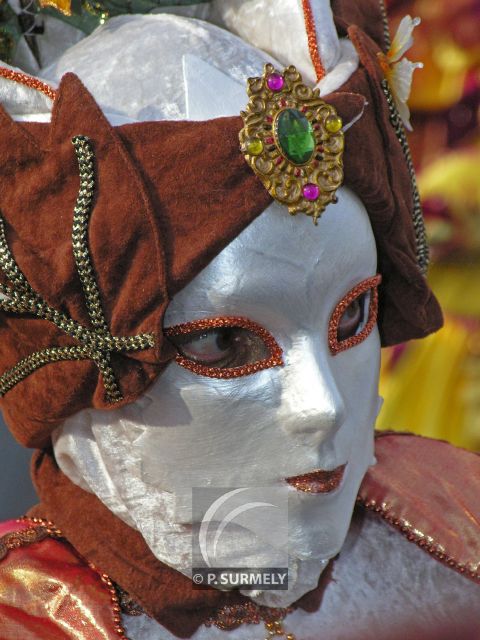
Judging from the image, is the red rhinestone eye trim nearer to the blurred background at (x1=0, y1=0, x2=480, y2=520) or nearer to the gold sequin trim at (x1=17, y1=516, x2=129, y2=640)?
the gold sequin trim at (x1=17, y1=516, x2=129, y2=640)

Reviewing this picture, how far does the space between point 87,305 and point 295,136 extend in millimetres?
317

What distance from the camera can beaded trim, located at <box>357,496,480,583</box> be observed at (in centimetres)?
166

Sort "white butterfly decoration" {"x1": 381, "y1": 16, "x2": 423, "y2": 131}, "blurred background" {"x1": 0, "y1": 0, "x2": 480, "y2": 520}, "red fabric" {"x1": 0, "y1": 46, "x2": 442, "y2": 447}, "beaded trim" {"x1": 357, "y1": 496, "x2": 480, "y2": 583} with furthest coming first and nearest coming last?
"blurred background" {"x1": 0, "y1": 0, "x2": 480, "y2": 520} < "beaded trim" {"x1": 357, "y1": 496, "x2": 480, "y2": 583} < "white butterfly decoration" {"x1": 381, "y1": 16, "x2": 423, "y2": 131} < "red fabric" {"x1": 0, "y1": 46, "x2": 442, "y2": 447}

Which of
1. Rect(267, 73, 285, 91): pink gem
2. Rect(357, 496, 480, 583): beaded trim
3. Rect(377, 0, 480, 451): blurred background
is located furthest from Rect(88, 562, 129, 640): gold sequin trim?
Rect(377, 0, 480, 451): blurred background

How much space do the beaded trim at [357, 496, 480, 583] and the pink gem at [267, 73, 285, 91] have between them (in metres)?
0.69

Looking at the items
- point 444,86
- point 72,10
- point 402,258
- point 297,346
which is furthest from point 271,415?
point 444,86

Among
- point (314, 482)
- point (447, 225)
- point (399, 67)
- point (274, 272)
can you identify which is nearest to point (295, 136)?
point (274, 272)

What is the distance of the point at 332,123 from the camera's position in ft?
4.30

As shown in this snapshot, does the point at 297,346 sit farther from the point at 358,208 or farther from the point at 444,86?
the point at 444,86

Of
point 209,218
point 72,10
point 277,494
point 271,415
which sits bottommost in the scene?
point 277,494

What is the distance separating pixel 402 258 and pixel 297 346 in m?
0.24

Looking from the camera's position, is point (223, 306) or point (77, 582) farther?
point (77, 582)

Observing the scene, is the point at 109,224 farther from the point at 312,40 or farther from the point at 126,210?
the point at 312,40

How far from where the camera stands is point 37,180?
128 centimetres
